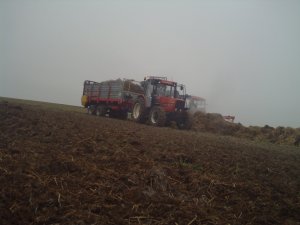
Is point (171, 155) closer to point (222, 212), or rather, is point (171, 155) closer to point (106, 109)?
point (222, 212)

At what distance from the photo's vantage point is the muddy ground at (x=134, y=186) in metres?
3.58

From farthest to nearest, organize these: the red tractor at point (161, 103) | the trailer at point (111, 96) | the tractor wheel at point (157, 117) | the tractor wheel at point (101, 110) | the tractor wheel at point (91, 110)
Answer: the tractor wheel at point (91, 110), the tractor wheel at point (101, 110), the trailer at point (111, 96), the red tractor at point (161, 103), the tractor wheel at point (157, 117)

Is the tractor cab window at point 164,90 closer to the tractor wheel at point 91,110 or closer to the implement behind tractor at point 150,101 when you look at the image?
the implement behind tractor at point 150,101

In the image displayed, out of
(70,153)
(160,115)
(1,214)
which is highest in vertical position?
(160,115)

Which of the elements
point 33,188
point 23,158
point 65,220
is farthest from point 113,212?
point 23,158

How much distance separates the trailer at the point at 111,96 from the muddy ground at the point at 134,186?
1265cm

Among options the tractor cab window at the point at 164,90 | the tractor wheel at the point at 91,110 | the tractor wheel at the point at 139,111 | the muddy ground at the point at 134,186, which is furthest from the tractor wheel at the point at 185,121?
the muddy ground at the point at 134,186

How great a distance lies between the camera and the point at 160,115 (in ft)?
53.0

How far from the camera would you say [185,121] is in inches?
699

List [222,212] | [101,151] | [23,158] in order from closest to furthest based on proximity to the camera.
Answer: [222,212], [23,158], [101,151]

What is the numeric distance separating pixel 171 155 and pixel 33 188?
319cm

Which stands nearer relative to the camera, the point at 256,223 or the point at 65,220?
the point at 65,220

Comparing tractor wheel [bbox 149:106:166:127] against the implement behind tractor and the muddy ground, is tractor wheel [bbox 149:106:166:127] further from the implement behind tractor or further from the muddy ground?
the muddy ground

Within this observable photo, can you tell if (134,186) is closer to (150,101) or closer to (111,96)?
(150,101)
